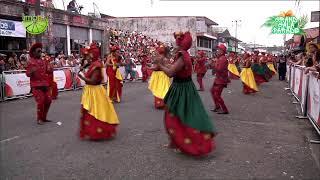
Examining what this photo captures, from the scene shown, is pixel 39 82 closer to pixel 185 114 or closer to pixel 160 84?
pixel 160 84

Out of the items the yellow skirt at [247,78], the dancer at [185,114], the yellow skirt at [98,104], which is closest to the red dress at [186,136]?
the dancer at [185,114]

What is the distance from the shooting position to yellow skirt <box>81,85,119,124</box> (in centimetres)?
721

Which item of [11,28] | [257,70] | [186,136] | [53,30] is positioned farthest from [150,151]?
[53,30]

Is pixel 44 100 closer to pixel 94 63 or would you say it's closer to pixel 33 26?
pixel 94 63

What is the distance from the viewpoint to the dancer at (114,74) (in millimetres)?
12703

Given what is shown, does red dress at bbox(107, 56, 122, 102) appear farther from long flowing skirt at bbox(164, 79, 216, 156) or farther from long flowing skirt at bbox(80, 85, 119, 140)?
long flowing skirt at bbox(164, 79, 216, 156)

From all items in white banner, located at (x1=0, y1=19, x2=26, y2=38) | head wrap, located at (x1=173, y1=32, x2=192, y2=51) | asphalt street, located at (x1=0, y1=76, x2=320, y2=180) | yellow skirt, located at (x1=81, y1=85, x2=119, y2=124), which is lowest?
asphalt street, located at (x1=0, y1=76, x2=320, y2=180)

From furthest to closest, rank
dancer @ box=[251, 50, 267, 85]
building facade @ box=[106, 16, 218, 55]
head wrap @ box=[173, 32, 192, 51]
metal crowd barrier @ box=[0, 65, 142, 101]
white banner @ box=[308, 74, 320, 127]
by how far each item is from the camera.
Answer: building facade @ box=[106, 16, 218, 55] → dancer @ box=[251, 50, 267, 85] → metal crowd barrier @ box=[0, 65, 142, 101] → white banner @ box=[308, 74, 320, 127] → head wrap @ box=[173, 32, 192, 51]

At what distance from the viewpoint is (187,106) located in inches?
243

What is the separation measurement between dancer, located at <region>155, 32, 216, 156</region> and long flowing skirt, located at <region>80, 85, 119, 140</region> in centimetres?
148

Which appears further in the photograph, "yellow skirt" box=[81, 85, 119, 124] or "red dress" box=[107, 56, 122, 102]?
"red dress" box=[107, 56, 122, 102]

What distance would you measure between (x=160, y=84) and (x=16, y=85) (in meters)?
6.37

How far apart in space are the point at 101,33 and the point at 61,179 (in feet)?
87.3

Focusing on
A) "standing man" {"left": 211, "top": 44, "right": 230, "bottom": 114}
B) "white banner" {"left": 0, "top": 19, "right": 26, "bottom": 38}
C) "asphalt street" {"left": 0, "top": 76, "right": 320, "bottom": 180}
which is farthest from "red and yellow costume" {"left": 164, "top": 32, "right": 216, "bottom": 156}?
"white banner" {"left": 0, "top": 19, "right": 26, "bottom": 38}
